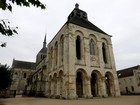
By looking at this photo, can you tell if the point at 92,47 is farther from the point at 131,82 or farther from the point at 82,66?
the point at 131,82

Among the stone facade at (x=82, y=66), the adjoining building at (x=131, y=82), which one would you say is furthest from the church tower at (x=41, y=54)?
the adjoining building at (x=131, y=82)

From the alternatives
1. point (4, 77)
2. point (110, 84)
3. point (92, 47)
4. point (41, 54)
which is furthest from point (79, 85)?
point (41, 54)

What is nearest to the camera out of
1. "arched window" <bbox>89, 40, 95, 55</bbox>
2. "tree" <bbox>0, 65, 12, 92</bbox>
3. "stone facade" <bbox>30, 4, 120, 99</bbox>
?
"stone facade" <bbox>30, 4, 120, 99</bbox>

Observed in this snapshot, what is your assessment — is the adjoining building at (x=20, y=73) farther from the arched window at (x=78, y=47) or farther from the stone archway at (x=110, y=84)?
the stone archway at (x=110, y=84)

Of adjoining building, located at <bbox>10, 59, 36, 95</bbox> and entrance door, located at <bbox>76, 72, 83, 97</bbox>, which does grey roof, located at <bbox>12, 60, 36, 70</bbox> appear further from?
entrance door, located at <bbox>76, 72, 83, 97</bbox>

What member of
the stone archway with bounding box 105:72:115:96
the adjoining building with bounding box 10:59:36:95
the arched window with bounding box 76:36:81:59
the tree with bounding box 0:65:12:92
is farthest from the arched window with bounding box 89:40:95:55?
the adjoining building with bounding box 10:59:36:95

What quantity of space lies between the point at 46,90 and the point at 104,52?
13.4 metres

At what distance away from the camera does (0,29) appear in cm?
292

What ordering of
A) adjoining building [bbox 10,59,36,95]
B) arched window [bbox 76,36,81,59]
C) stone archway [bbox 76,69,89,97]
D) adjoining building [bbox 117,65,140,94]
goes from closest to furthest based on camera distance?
stone archway [bbox 76,69,89,97] < arched window [bbox 76,36,81,59] < adjoining building [bbox 117,65,140,94] < adjoining building [bbox 10,59,36,95]

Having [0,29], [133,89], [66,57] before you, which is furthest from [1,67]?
[133,89]

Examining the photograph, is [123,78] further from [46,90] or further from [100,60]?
[46,90]

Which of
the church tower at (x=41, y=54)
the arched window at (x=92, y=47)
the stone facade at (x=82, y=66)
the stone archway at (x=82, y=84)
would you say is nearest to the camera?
the stone facade at (x=82, y=66)

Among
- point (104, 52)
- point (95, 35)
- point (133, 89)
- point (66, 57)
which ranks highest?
point (95, 35)

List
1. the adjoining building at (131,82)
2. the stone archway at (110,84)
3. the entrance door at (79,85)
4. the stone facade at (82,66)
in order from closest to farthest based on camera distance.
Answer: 1. the stone facade at (82,66)
2. the entrance door at (79,85)
3. the stone archway at (110,84)
4. the adjoining building at (131,82)
